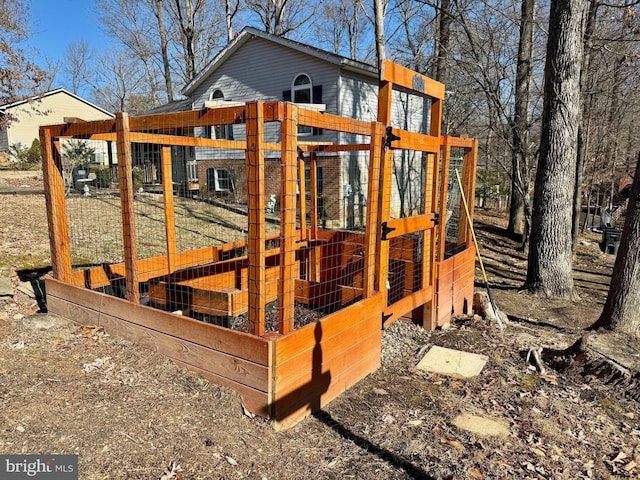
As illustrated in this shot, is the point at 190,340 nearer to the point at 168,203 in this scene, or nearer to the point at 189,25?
the point at 168,203

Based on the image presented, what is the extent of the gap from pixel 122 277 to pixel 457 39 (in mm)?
10781

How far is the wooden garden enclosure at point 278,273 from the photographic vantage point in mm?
2871

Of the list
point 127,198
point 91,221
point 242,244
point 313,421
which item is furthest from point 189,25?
point 313,421

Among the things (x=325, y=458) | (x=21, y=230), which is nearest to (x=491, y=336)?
(x=325, y=458)

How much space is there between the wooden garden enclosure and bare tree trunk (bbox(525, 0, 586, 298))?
1.92m

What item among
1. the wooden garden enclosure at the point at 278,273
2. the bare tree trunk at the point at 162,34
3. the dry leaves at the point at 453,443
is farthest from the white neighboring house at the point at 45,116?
the dry leaves at the point at 453,443

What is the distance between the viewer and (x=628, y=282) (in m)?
5.02

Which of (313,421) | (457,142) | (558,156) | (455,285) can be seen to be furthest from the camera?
(558,156)

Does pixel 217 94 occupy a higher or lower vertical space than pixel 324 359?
higher

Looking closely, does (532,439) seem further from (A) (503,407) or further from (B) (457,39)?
(B) (457,39)

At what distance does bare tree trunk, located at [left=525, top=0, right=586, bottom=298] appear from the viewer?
6.97m

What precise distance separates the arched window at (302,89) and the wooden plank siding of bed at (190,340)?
37.5 ft

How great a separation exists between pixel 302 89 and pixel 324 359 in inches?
496

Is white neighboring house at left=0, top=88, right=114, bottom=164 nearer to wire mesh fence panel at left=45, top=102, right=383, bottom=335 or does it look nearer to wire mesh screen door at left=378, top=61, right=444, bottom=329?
wire mesh fence panel at left=45, top=102, right=383, bottom=335
